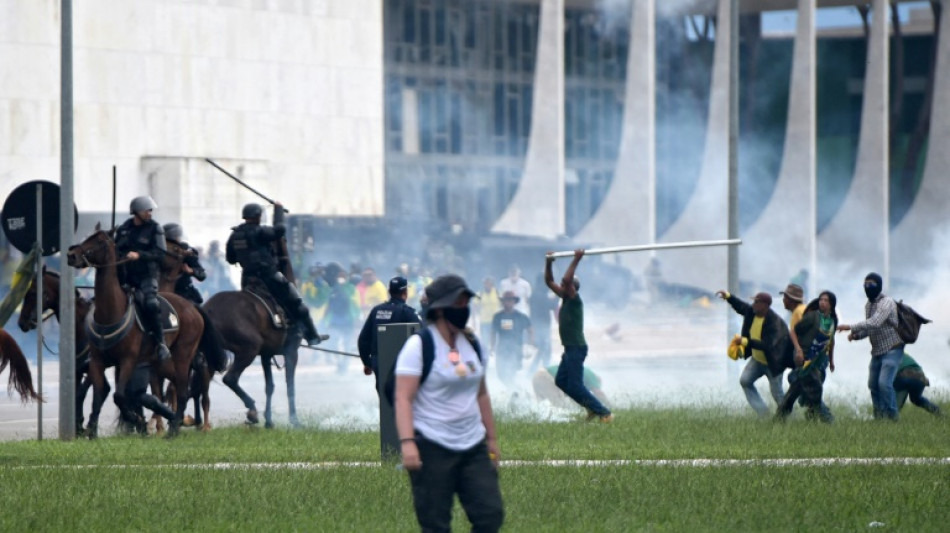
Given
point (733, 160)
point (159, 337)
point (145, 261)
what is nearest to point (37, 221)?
point (145, 261)

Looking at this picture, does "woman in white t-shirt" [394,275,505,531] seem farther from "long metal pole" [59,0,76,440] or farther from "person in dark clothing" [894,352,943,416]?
"person in dark clothing" [894,352,943,416]

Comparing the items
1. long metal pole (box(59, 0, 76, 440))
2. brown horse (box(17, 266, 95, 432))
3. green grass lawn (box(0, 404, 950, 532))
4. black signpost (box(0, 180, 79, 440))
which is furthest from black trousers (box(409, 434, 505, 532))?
brown horse (box(17, 266, 95, 432))

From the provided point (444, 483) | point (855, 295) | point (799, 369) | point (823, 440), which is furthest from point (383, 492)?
point (855, 295)

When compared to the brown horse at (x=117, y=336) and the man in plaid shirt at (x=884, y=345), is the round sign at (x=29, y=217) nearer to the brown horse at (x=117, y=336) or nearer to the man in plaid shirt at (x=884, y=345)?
the brown horse at (x=117, y=336)

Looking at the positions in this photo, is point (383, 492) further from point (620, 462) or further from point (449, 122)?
point (449, 122)

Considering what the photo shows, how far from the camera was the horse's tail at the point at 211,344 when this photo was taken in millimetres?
17891

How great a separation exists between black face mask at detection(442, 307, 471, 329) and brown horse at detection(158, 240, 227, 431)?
32.5ft

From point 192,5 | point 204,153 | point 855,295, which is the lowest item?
point 855,295

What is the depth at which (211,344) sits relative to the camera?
17984mm

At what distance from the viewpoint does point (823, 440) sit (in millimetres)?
15773

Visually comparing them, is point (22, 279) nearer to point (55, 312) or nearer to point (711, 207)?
point (55, 312)

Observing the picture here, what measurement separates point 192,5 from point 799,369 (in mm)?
28169

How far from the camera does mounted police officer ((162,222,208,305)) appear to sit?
60.7ft

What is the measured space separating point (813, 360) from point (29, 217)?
7.81 m
